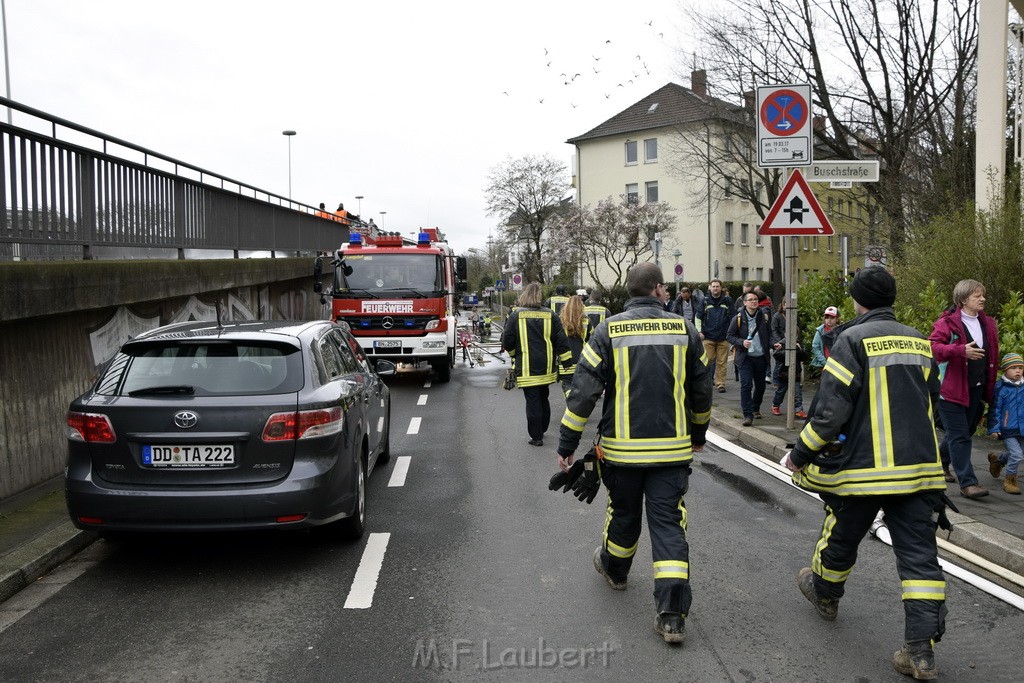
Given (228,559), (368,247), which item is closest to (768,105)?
(228,559)

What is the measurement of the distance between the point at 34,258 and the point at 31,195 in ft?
1.88

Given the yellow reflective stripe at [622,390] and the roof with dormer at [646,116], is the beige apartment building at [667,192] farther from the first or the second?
the yellow reflective stripe at [622,390]

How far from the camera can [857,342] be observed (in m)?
4.10

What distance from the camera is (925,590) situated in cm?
388

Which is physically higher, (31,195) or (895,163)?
(895,163)

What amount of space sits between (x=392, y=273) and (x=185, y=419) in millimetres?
11899

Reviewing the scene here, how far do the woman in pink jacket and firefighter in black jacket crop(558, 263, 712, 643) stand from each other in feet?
9.92

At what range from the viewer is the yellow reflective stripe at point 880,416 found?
4.02m

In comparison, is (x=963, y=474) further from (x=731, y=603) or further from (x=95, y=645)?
(x=95, y=645)

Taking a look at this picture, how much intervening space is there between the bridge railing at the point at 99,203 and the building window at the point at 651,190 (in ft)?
162

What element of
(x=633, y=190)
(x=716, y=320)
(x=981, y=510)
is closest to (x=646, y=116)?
(x=633, y=190)

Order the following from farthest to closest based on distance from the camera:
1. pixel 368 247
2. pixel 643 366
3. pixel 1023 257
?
pixel 368 247 → pixel 1023 257 → pixel 643 366

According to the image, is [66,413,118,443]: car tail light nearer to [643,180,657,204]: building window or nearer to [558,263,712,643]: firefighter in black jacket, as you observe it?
[558,263,712,643]: firefighter in black jacket

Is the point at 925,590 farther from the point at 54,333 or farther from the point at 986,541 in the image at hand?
the point at 54,333
